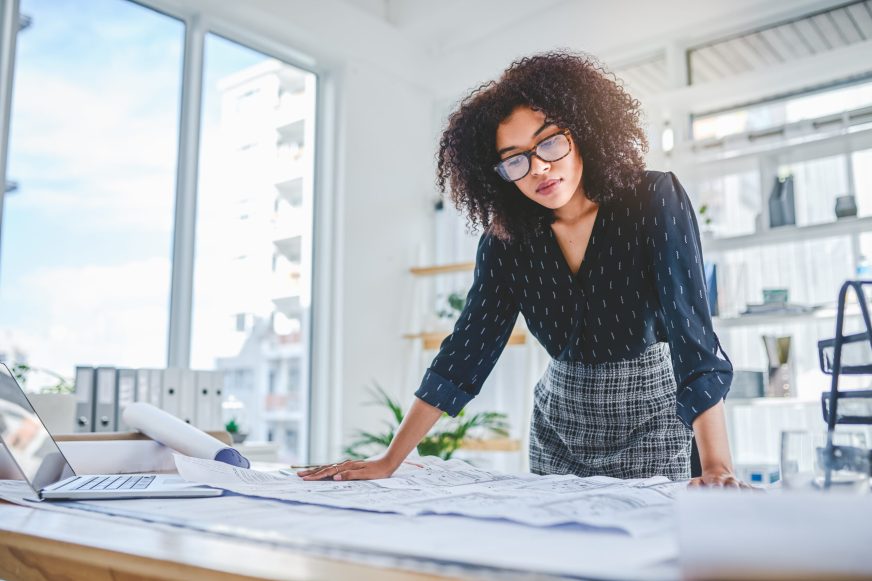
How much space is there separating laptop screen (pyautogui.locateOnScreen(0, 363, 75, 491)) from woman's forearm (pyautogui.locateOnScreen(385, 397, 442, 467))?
447 mm

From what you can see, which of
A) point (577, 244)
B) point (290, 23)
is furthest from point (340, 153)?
point (577, 244)

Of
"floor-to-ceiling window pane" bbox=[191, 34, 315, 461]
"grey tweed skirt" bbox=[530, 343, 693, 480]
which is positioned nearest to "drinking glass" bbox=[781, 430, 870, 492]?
"grey tweed skirt" bbox=[530, 343, 693, 480]

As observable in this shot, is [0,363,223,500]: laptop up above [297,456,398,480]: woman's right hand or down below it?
above

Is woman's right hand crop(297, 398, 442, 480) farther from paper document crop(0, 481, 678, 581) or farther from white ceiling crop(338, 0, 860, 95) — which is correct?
white ceiling crop(338, 0, 860, 95)

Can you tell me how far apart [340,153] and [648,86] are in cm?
171

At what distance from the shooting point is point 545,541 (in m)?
0.51

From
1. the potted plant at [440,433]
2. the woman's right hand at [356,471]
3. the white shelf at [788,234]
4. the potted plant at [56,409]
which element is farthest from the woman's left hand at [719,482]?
the white shelf at [788,234]

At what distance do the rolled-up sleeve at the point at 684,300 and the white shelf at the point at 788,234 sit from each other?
247 centimetres

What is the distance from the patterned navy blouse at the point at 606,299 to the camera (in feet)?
3.62

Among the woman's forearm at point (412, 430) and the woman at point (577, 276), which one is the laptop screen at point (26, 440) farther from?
the woman's forearm at point (412, 430)

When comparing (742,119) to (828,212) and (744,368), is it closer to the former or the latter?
(828,212)

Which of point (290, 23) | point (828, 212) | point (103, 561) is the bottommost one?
point (103, 561)

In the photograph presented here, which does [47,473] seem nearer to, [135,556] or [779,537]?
[135,556]

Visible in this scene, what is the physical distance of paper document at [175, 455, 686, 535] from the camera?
1.98 ft
